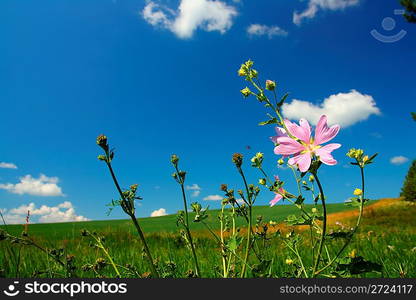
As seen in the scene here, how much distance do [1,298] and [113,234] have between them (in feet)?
25.2

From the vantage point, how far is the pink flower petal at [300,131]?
59.2 inches

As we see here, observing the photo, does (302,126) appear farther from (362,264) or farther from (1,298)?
(1,298)

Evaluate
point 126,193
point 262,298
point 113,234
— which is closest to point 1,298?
point 126,193

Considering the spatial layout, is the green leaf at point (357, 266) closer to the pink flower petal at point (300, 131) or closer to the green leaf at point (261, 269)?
the green leaf at point (261, 269)

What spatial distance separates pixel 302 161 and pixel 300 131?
0.15 metres

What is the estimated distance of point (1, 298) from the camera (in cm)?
175

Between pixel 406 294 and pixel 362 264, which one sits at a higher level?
pixel 362 264

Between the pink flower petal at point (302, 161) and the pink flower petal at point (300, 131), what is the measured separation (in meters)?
0.08

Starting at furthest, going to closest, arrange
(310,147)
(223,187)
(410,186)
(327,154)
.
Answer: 1. (410,186)
2. (223,187)
3. (310,147)
4. (327,154)

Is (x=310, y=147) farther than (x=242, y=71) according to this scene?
No

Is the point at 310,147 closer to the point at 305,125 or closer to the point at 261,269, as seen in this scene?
the point at 305,125

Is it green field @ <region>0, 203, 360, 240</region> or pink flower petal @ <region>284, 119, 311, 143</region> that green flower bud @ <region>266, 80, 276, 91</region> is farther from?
green field @ <region>0, 203, 360, 240</region>

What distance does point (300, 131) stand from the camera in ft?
4.95

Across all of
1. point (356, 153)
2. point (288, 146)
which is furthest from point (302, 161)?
point (356, 153)
